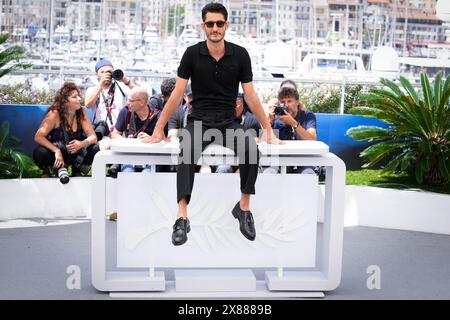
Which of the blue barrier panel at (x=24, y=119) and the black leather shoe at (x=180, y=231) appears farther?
the blue barrier panel at (x=24, y=119)

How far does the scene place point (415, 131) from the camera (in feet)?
33.2

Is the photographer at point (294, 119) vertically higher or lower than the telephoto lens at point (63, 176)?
higher

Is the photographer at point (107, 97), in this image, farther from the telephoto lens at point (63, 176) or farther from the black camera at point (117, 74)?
the telephoto lens at point (63, 176)

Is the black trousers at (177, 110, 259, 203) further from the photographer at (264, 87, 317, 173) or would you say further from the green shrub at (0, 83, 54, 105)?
the green shrub at (0, 83, 54, 105)

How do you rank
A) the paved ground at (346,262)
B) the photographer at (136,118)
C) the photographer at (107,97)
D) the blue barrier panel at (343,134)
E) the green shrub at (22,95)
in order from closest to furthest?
the paved ground at (346,262) < the photographer at (136,118) < the photographer at (107,97) < the blue barrier panel at (343,134) < the green shrub at (22,95)

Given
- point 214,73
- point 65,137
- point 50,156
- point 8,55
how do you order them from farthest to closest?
point 8,55, point 65,137, point 50,156, point 214,73

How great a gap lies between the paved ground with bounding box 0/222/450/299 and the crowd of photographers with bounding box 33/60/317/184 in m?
0.82

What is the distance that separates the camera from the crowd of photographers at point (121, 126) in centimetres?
950

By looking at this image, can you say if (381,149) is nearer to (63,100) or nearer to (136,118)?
(136,118)

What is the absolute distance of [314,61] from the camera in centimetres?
2800

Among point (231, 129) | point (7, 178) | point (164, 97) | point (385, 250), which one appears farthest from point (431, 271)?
point (7, 178)

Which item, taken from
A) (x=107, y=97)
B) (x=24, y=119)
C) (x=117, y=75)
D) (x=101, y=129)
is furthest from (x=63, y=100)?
(x=24, y=119)

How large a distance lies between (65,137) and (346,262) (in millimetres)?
3548

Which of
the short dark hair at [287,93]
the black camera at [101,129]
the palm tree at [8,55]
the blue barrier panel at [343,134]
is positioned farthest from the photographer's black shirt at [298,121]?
the palm tree at [8,55]
